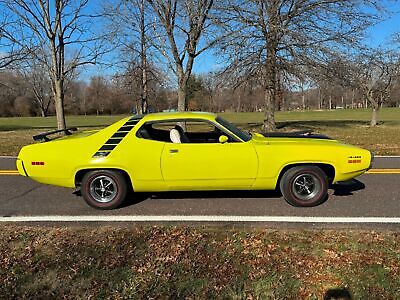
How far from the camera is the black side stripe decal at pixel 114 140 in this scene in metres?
4.39

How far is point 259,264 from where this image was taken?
2904 millimetres

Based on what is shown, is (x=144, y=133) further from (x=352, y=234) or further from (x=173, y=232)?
(x=352, y=234)

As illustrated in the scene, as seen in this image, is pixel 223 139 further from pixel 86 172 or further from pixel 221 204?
pixel 86 172

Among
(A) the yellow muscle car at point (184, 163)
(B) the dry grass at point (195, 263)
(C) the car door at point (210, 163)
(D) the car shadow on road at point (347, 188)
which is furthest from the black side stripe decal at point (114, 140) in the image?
(D) the car shadow on road at point (347, 188)

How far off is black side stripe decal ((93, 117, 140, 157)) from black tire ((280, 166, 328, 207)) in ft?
8.08

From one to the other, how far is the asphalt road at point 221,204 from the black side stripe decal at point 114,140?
34.5 inches

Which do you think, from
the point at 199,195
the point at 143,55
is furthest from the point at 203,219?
the point at 143,55

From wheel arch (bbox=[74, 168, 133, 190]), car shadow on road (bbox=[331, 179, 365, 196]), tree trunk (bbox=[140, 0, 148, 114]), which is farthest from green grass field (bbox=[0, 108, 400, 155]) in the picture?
wheel arch (bbox=[74, 168, 133, 190])

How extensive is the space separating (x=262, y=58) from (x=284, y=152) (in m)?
12.0

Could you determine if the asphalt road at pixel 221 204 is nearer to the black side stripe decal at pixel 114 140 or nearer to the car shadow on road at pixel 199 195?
the car shadow on road at pixel 199 195

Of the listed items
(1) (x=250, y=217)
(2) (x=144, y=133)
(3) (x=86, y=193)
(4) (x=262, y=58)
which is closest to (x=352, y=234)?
(1) (x=250, y=217)

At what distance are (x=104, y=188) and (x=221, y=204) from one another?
5.93 feet

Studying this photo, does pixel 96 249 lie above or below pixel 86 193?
below

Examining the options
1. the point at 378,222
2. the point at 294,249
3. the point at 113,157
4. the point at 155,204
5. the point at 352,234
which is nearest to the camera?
the point at 294,249
